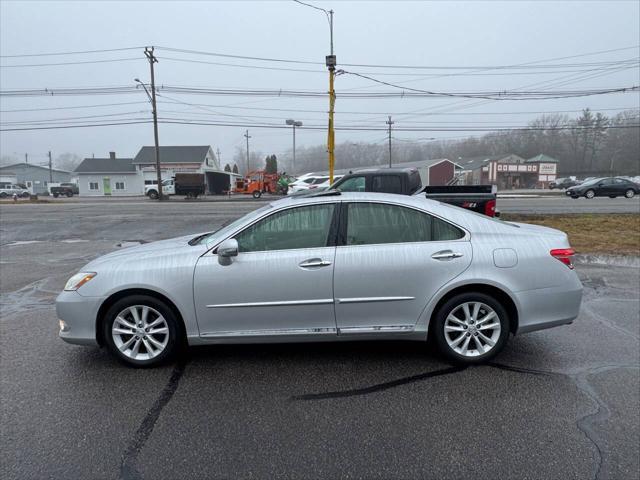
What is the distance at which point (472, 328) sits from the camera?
12.1ft

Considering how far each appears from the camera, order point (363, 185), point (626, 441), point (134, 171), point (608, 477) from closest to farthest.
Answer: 1. point (608, 477)
2. point (626, 441)
3. point (363, 185)
4. point (134, 171)

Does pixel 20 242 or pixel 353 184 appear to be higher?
pixel 353 184

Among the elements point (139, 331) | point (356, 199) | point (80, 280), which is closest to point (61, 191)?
point (80, 280)

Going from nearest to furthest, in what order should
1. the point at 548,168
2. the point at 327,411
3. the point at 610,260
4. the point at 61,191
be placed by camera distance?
the point at 327,411
the point at 610,260
the point at 61,191
the point at 548,168

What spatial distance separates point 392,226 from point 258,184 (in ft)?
119

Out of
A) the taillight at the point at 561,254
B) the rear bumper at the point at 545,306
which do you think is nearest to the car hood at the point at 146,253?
the rear bumper at the point at 545,306

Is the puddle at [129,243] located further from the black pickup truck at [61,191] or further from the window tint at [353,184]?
the black pickup truck at [61,191]

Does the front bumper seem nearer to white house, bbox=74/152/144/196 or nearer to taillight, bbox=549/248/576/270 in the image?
taillight, bbox=549/248/576/270

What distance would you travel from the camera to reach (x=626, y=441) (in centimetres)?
267

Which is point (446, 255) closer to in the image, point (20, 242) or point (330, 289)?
point (330, 289)

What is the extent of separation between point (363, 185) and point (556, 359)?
22.6 feet

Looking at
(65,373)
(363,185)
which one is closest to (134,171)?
(363,185)

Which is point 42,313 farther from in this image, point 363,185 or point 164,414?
point 363,185

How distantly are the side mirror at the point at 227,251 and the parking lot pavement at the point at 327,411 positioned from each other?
0.98 meters
